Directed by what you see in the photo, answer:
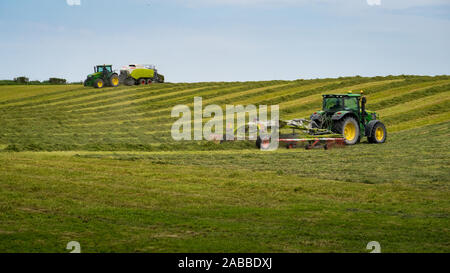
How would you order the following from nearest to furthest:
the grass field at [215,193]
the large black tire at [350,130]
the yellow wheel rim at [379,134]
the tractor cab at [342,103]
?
1. the grass field at [215,193]
2. the large black tire at [350,130]
3. the tractor cab at [342,103]
4. the yellow wheel rim at [379,134]

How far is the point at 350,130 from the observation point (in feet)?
72.0

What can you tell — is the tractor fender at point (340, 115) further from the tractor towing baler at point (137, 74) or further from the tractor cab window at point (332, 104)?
the tractor towing baler at point (137, 74)

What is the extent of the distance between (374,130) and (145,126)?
1209 centimetres

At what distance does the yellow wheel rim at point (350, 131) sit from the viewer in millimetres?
21844

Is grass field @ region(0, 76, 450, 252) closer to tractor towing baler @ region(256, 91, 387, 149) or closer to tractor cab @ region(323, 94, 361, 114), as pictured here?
tractor towing baler @ region(256, 91, 387, 149)

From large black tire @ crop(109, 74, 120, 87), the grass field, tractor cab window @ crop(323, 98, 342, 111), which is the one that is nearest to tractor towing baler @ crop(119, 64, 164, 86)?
large black tire @ crop(109, 74, 120, 87)

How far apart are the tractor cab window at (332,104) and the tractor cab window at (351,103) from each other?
229mm

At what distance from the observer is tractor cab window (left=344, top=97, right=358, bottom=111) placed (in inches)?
871

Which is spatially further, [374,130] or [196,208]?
[374,130]

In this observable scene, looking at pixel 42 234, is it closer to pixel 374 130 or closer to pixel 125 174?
pixel 125 174

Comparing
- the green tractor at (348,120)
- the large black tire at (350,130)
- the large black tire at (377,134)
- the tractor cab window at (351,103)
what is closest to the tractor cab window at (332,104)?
the green tractor at (348,120)

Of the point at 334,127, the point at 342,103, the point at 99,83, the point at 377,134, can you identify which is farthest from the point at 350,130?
the point at 99,83
